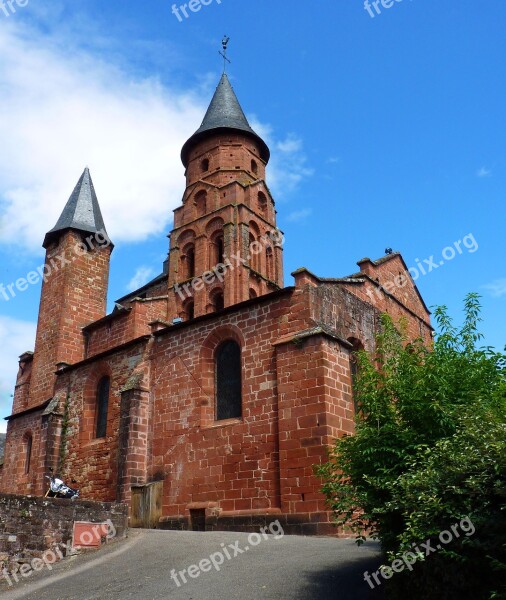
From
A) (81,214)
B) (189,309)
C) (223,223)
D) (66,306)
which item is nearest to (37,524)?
(66,306)

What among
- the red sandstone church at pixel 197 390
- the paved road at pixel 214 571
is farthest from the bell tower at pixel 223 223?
the paved road at pixel 214 571

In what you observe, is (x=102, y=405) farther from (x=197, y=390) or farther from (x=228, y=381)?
(x=228, y=381)

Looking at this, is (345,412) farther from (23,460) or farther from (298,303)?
(23,460)

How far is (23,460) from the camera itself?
78.0ft

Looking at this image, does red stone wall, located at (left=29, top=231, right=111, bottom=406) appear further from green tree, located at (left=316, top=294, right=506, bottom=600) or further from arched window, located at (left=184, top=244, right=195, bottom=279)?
green tree, located at (left=316, top=294, right=506, bottom=600)

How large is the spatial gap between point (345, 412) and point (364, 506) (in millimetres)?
Result: 6491

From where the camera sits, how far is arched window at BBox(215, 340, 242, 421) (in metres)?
15.8

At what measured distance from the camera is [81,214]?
93.5 feet

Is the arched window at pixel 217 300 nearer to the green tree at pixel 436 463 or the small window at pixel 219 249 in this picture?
the small window at pixel 219 249

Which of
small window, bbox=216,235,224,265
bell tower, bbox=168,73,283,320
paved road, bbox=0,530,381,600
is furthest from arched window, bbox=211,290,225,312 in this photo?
paved road, bbox=0,530,381,600

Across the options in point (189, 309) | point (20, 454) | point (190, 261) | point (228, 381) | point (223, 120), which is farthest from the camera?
point (223, 120)

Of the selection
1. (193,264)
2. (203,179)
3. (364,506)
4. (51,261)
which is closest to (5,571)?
(364,506)

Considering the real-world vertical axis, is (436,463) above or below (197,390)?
below

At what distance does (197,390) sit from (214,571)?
720cm
